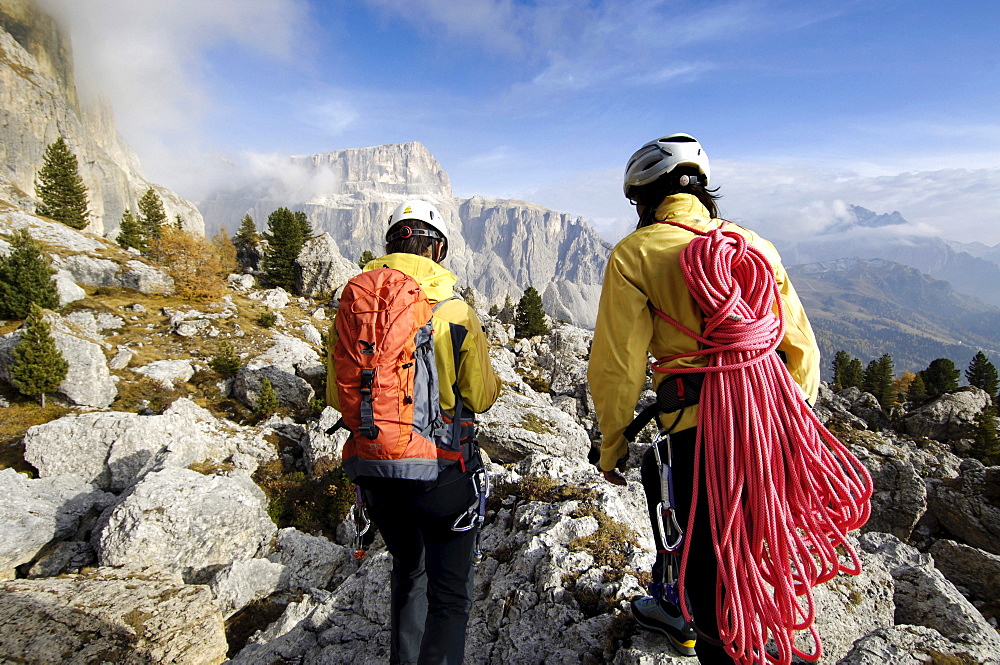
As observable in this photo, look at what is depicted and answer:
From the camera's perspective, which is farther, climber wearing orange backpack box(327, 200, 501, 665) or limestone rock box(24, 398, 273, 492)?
limestone rock box(24, 398, 273, 492)

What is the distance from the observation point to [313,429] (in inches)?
534

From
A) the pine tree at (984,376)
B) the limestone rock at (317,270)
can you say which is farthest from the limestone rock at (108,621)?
the pine tree at (984,376)

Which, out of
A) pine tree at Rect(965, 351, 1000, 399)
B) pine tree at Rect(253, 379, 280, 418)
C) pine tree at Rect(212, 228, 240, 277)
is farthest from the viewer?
pine tree at Rect(965, 351, 1000, 399)

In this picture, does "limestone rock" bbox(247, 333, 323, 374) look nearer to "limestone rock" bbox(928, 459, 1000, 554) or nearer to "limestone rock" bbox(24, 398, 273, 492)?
"limestone rock" bbox(24, 398, 273, 492)

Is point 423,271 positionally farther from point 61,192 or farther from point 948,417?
point 61,192

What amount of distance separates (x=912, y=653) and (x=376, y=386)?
4862 millimetres

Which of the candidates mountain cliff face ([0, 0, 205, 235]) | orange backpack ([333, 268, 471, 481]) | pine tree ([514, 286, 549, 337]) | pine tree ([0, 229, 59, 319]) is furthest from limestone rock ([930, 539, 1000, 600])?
mountain cliff face ([0, 0, 205, 235])

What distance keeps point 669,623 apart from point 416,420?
285 centimetres

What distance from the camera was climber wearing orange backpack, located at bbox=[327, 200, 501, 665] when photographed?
3219 millimetres

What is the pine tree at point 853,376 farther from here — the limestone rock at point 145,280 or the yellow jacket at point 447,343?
the limestone rock at point 145,280

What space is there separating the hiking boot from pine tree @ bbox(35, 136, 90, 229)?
64607mm

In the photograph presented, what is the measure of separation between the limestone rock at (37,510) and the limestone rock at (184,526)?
0.78 meters

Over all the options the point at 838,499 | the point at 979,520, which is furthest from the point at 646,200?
the point at 979,520

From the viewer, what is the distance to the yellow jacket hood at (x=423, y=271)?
3.69 m
